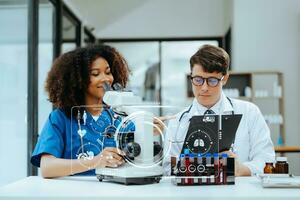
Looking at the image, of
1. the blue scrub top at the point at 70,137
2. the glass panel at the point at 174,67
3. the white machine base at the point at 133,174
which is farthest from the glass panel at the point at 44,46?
the white machine base at the point at 133,174

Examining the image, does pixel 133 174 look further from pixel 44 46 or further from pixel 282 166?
pixel 44 46

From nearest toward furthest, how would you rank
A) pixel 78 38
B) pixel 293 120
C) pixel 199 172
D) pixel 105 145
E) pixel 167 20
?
pixel 199 172 → pixel 105 145 → pixel 293 120 → pixel 78 38 → pixel 167 20

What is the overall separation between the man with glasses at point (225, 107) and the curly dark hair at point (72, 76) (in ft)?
1.17

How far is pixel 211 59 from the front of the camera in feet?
5.93

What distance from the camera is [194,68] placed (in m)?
1.84

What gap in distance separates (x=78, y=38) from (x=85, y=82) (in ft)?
14.1

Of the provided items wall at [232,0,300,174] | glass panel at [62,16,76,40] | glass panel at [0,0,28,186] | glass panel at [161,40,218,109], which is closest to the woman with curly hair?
glass panel at [0,0,28,186]

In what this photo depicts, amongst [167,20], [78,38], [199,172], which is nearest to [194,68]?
[199,172]

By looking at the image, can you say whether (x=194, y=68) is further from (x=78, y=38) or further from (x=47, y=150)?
(x=78, y=38)

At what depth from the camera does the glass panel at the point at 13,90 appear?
3.73m

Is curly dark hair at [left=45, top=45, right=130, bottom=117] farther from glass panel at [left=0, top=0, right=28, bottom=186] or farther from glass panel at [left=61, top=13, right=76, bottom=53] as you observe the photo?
glass panel at [left=61, top=13, right=76, bottom=53]

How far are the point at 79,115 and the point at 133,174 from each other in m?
0.39

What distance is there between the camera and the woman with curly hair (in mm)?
1583

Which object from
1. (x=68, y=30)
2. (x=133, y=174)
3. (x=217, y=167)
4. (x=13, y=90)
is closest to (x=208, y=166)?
(x=217, y=167)
